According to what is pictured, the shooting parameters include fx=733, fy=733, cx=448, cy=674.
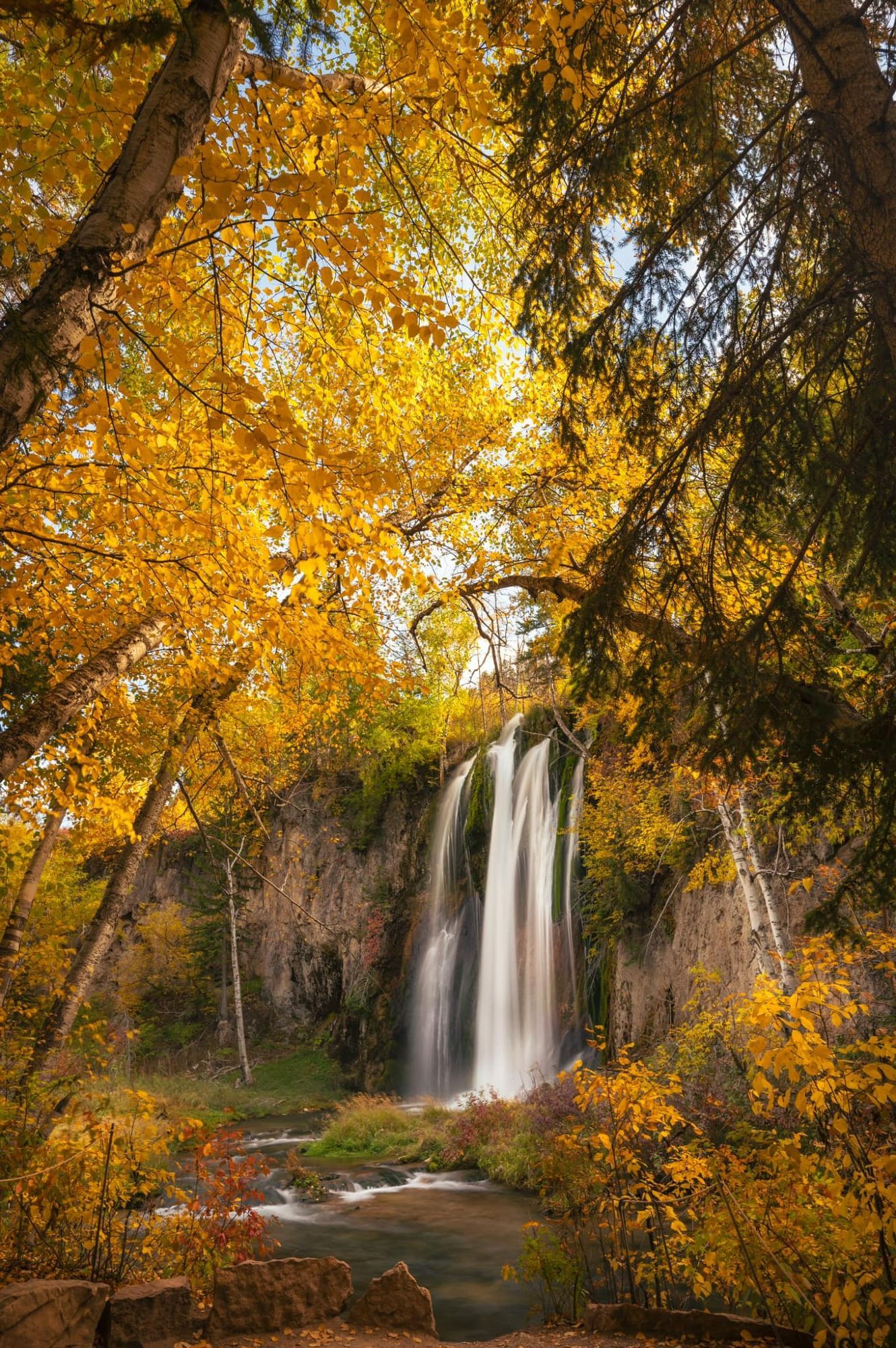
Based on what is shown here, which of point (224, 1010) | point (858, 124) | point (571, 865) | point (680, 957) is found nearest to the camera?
point (858, 124)

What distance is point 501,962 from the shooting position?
16641 mm

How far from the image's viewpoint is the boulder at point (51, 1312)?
346cm

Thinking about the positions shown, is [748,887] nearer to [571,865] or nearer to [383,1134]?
[571,865]

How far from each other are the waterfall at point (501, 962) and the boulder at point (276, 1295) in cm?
1079

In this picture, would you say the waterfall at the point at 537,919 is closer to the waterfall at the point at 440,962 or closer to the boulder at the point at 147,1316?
the waterfall at the point at 440,962

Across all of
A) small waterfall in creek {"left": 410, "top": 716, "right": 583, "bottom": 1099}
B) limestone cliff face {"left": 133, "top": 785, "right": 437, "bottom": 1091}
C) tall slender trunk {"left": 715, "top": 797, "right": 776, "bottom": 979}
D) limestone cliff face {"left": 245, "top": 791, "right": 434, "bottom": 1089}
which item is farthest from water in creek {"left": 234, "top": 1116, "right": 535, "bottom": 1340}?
limestone cliff face {"left": 245, "top": 791, "right": 434, "bottom": 1089}

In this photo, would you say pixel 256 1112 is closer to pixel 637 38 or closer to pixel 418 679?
pixel 418 679

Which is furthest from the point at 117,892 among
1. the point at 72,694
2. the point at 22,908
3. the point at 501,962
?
the point at 501,962

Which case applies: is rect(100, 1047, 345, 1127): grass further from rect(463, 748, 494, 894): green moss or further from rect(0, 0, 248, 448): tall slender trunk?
rect(0, 0, 248, 448): tall slender trunk

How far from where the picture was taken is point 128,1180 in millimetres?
5090

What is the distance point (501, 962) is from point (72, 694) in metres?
14.2

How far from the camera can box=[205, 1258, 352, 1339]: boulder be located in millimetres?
4289

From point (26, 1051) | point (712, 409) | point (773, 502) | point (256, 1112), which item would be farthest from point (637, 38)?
point (256, 1112)

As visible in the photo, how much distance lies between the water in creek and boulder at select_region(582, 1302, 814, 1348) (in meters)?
2.53
